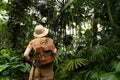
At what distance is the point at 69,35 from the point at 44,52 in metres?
3.84

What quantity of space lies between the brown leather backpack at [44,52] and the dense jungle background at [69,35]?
1105 millimetres

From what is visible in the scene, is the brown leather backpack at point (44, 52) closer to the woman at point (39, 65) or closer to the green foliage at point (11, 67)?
the woman at point (39, 65)

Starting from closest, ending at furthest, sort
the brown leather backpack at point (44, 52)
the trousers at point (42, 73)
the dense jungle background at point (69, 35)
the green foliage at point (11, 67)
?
1. the brown leather backpack at point (44, 52)
2. the trousers at point (42, 73)
3. the dense jungle background at point (69, 35)
4. the green foliage at point (11, 67)

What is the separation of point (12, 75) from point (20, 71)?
0.28 metres

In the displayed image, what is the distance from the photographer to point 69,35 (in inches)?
375

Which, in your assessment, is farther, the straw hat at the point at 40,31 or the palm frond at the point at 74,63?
the palm frond at the point at 74,63

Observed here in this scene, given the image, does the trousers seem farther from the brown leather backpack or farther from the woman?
the brown leather backpack

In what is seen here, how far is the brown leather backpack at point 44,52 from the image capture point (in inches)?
225

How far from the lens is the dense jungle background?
6.98 m

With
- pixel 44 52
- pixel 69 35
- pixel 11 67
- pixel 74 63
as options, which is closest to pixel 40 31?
pixel 44 52

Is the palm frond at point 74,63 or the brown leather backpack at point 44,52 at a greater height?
the brown leather backpack at point 44,52

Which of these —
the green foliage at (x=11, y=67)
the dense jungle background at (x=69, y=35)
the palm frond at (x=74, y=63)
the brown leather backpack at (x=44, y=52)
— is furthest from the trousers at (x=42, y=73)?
the green foliage at (x=11, y=67)

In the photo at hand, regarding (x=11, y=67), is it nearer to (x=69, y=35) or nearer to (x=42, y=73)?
(x=42, y=73)

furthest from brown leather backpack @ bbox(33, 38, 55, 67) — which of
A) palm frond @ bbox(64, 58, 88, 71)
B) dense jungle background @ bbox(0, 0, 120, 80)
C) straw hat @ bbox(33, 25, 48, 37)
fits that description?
palm frond @ bbox(64, 58, 88, 71)
